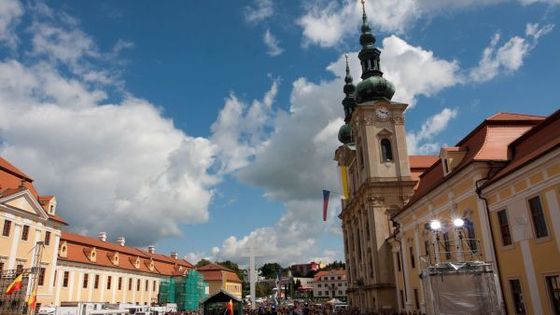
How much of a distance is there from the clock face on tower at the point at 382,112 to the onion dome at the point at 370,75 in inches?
80.9

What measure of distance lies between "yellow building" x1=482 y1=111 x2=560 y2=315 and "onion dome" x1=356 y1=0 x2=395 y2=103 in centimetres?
2691

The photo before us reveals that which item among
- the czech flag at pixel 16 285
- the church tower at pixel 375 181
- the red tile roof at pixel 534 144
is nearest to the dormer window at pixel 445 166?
the red tile roof at pixel 534 144

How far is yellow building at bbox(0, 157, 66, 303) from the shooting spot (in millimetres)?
32844

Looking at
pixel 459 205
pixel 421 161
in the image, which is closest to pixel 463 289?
pixel 459 205

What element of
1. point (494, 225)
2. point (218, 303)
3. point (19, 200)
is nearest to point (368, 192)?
point (218, 303)

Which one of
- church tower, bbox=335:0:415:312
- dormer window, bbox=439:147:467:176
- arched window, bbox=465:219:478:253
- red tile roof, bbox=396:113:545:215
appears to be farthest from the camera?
church tower, bbox=335:0:415:312

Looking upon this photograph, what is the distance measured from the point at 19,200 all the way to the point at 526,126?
1382 inches

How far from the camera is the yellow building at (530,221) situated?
15695 mm

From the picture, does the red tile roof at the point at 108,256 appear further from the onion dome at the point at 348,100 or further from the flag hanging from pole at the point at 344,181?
the onion dome at the point at 348,100

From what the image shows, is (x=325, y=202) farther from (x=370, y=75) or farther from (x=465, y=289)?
(x=465, y=289)

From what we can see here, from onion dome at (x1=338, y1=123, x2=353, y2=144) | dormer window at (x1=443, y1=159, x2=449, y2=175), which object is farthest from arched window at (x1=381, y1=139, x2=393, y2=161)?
onion dome at (x1=338, y1=123, x2=353, y2=144)

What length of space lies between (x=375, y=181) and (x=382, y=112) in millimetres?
7393

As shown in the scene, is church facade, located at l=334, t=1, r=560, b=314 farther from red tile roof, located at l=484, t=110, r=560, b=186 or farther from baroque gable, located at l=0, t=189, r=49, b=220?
baroque gable, located at l=0, t=189, r=49, b=220

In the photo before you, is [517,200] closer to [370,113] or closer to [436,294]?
[436,294]
